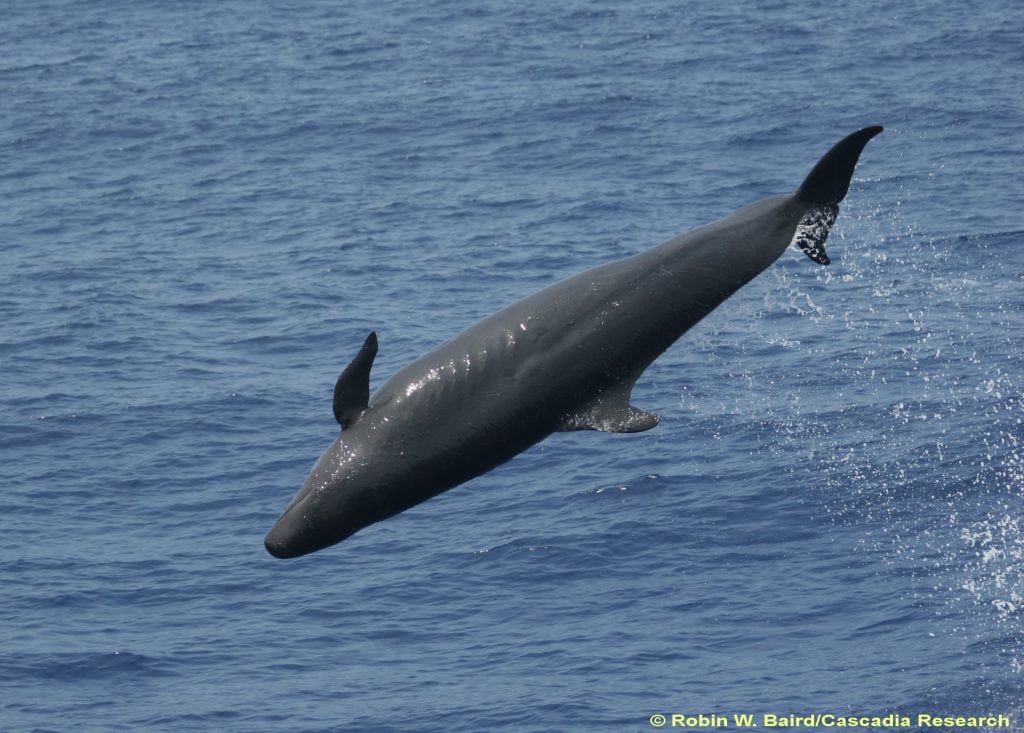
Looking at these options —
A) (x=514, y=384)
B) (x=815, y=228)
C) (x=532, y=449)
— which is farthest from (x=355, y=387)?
(x=532, y=449)

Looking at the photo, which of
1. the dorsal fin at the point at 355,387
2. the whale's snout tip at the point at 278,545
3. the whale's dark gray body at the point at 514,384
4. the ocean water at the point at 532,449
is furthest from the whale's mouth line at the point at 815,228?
the whale's snout tip at the point at 278,545

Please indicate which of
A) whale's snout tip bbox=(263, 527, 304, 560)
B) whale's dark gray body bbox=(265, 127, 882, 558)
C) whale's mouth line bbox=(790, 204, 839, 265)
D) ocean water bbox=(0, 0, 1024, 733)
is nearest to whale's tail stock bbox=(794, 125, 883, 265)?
whale's mouth line bbox=(790, 204, 839, 265)

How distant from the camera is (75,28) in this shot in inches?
5527

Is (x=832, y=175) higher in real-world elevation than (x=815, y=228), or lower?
higher

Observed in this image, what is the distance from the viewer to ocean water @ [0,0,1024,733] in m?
50.5

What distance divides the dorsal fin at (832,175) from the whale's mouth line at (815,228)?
0.10m

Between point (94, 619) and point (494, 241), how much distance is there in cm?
3500

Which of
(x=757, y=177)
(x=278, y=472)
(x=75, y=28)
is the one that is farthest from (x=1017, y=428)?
(x=75, y=28)

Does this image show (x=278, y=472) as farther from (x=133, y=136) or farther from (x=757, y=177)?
(x=133, y=136)

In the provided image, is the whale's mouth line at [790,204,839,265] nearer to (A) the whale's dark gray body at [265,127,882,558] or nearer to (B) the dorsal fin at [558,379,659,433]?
(A) the whale's dark gray body at [265,127,882,558]

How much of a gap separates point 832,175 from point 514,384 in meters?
4.86

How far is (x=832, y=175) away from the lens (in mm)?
21516

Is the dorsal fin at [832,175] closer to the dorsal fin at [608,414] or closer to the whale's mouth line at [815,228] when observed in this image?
the whale's mouth line at [815,228]

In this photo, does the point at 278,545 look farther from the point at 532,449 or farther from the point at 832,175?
the point at 532,449
